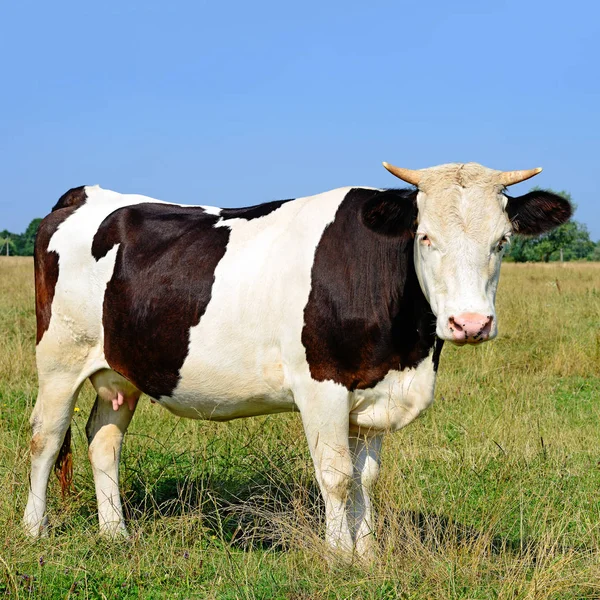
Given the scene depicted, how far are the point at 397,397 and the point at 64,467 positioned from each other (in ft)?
8.55

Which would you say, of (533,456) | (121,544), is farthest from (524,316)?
(121,544)

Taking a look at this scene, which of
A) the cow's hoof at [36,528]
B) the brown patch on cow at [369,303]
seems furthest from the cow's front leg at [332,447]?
the cow's hoof at [36,528]

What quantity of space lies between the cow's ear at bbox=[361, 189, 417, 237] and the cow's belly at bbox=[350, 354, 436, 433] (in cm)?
76

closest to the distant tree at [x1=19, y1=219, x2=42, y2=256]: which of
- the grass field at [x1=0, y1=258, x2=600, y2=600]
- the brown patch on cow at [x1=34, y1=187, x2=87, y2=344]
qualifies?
the grass field at [x1=0, y1=258, x2=600, y2=600]

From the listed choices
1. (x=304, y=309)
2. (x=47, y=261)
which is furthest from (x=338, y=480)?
(x=47, y=261)

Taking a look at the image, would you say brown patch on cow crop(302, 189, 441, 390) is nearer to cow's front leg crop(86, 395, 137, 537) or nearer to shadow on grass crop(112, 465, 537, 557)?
shadow on grass crop(112, 465, 537, 557)

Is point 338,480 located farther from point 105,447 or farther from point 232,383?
point 105,447

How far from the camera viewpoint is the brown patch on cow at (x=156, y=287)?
511 cm

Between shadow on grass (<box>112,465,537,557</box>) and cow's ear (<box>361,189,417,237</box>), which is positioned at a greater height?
cow's ear (<box>361,189,417,237</box>)

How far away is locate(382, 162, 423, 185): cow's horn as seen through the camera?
4.46 metres

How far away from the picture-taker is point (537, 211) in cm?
472

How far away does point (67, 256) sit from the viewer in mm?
5758

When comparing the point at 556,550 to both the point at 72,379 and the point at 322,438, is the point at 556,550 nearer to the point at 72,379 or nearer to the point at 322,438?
the point at 322,438

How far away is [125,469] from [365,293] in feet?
8.57
